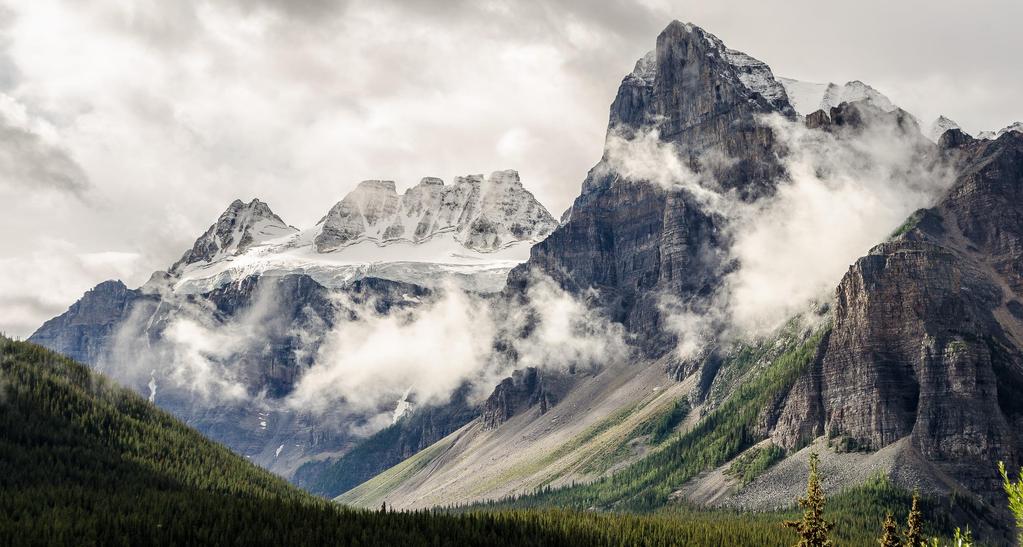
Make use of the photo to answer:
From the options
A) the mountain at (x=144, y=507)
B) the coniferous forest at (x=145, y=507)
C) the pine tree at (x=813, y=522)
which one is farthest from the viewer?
the coniferous forest at (x=145, y=507)

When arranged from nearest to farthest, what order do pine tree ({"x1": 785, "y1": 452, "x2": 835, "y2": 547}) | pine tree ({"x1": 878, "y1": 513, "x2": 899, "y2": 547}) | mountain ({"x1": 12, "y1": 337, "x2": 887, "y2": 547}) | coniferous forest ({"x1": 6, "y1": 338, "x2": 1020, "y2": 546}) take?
pine tree ({"x1": 785, "y1": 452, "x2": 835, "y2": 547}), pine tree ({"x1": 878, "y1": 513, "x2": 899, "y2": 547}), mountain ({"x1": 12, "y1": 337, "x2": 887, "y2": 547}), coniferous forest ({"x1": 6, "y1": 338, "x2": 1020, "y2": 546})

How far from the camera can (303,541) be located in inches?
5817

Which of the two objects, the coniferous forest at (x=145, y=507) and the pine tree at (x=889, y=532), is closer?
the pine tree at (x=889, y=532)

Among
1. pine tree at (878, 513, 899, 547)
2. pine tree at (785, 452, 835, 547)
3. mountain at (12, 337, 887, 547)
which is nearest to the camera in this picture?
pine tree at (785, 452, 835, 547)

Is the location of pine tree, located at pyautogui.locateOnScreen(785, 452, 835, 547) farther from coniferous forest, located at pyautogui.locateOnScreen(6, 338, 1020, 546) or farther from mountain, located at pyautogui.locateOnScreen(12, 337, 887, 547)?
mountain, located at pyautogui.locateOnScreen(12, 337, 887, 547)

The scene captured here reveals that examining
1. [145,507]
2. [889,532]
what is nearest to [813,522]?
[889,532]

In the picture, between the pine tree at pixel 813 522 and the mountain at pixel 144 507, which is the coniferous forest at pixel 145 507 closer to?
the mountain at pixel 144 507

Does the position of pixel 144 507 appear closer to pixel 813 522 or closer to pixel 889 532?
pixel 889 532

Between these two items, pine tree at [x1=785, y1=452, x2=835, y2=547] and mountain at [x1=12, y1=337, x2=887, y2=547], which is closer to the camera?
pine tree at [x1=785, y1=452, x2=835, y2=547]

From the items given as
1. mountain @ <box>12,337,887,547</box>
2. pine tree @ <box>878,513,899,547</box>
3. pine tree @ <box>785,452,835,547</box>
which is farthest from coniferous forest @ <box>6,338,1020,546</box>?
pine tree @ <box>785,452,835,547</box>

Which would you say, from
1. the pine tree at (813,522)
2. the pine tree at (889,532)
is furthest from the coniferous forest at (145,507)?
the pine tree at (813,522)

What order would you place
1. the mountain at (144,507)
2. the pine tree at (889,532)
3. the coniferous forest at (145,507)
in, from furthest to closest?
the coniferous forest at (145,507) → the mountain at (144,507) → the pine tree at (889,532)

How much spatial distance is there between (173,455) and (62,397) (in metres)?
23.1

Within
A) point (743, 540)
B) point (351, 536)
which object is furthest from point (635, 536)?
point (351, 536)
